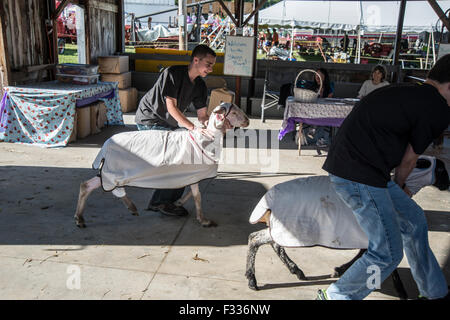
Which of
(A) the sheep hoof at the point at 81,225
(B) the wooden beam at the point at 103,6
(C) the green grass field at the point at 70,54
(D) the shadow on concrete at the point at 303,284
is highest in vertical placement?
(B) the wooden beam at the point at 103,6

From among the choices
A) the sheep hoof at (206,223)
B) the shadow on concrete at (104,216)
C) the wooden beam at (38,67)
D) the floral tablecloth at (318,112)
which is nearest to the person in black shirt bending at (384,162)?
the shadow on concrete at (104,216)

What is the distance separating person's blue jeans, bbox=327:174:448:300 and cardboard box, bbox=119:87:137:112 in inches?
327

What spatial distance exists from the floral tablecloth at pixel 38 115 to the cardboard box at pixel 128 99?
2.88 metres

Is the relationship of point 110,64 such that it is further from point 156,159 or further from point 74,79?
point 156,159

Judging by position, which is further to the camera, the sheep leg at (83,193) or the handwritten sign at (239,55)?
the handwritten sign at (239,55)

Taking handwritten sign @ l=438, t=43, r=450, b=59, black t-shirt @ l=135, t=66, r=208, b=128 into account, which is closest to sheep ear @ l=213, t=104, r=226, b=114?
black t-shirt @ l=135, t=66, r=208, b=128

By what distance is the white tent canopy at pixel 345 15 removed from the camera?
17047mm

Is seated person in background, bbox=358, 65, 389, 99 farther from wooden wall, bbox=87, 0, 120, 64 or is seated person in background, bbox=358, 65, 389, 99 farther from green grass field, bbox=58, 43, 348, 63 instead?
green grass field, bbox=58, 43, 348, 63

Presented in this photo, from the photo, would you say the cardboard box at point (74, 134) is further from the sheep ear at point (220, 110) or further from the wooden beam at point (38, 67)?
the sheep ear at point (220, 110)

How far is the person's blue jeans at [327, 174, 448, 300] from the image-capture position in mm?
2408

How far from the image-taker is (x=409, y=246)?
2658 mm

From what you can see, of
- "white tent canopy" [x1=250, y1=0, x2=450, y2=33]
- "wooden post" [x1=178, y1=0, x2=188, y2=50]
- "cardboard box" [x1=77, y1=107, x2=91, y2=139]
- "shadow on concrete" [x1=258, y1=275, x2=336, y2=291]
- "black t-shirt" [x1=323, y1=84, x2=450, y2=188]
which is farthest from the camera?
Answer: "white tent canopy" [x1=250, y1=0, x2=450, y2=33]

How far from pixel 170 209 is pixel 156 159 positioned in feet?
2.88

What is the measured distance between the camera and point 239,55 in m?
→ 9.72
